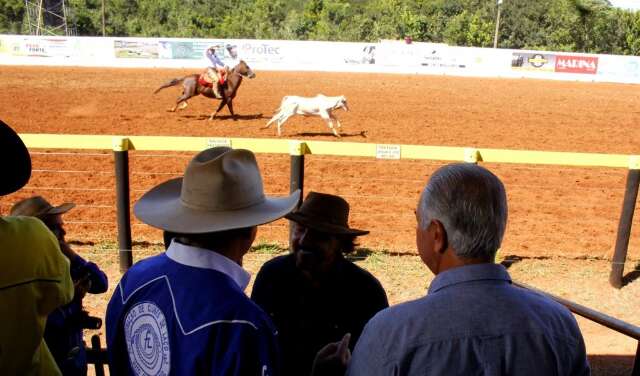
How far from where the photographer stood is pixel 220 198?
1.98 m

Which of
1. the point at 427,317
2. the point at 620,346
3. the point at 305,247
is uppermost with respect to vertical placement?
the point at 427,317

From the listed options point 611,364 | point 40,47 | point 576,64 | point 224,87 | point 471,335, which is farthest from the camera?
point 576,64

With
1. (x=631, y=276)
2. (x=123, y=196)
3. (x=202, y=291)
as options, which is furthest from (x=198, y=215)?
(x=631, y=276)

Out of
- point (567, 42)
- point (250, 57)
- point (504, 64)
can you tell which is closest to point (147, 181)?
point (250, 57)

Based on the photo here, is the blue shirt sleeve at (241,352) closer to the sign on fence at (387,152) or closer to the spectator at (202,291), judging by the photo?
the spectator at (202,291)

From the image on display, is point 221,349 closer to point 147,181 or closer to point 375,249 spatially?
point 375,249

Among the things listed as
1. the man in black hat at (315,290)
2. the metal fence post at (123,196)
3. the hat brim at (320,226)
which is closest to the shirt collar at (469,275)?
the man in black hat at (315,290)

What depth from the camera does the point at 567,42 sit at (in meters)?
60.5

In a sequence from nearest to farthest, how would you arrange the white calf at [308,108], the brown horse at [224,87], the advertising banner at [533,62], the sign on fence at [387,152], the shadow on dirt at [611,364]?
the shadow on dirt at [611,364]
the sign on fence at [387,152]
the white calf at [308,108]
the brown horse at [224,87]
the advertising banner at [533,62]

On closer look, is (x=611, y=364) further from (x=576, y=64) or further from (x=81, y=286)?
(x=576, y=64)

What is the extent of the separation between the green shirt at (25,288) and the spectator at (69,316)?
0.84m

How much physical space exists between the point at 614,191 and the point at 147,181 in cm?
723

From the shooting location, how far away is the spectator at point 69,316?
276 centimetres

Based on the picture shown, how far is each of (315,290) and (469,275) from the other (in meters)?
1.43
